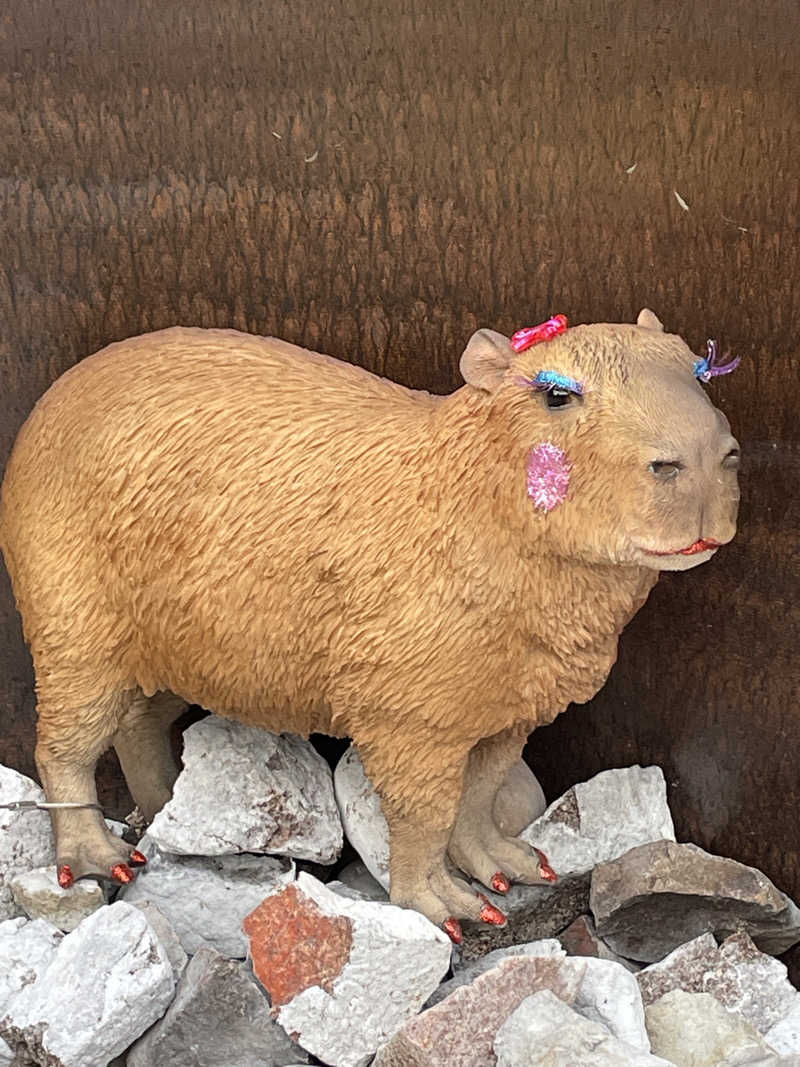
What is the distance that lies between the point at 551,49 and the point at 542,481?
68 cm

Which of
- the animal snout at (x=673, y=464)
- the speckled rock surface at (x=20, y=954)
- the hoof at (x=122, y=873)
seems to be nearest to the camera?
the animal snout at (x=673, y=464)

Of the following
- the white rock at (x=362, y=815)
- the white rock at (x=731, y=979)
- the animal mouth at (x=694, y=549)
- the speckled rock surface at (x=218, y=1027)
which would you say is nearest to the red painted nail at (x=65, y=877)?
the speckled rock surface at (x=218, y=1027)

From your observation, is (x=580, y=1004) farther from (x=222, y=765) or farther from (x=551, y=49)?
(x=551, y=49)

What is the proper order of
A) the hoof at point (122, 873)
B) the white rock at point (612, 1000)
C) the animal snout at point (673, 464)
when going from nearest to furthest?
1. the animal snout at point (673, 464)
2. the white rock at point (612, 1000)
3. the hoof at point (122, 873)

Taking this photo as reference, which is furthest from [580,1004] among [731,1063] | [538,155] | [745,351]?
[538,155]

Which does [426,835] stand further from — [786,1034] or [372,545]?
[786,1034]

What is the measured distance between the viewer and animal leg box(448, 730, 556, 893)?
74.6 inches

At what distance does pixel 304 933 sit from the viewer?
1.71 meters

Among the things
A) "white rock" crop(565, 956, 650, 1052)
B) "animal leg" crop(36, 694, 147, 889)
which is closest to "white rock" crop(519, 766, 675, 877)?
"white rock" crop(565, 956, 650, 1052)

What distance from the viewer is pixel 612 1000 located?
5.55ft

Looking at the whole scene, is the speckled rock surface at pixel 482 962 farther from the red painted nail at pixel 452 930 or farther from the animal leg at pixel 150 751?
the animal leg at pixel 150 751

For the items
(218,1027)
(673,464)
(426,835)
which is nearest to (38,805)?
(218,1027)

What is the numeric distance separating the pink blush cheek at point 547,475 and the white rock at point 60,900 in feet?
2.65

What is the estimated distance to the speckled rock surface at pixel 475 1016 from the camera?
159 cm
